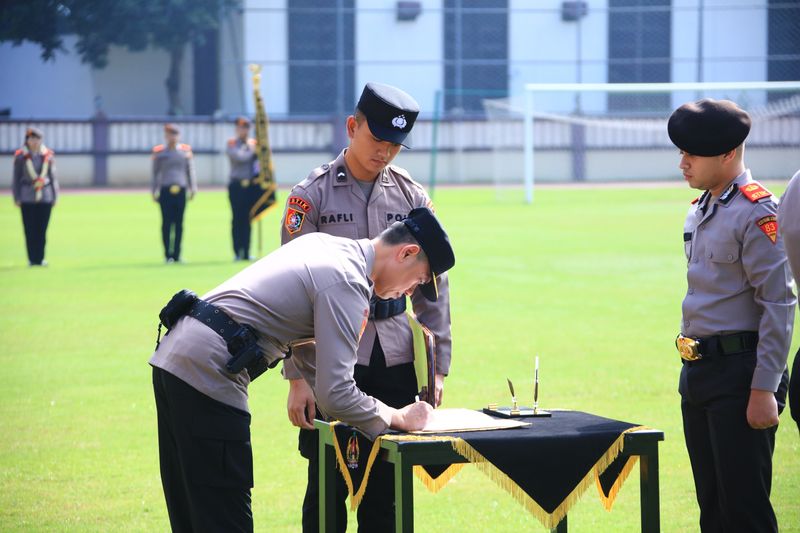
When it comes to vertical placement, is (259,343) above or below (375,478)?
above

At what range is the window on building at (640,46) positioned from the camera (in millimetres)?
43469

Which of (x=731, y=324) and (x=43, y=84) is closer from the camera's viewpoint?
(x=731, y=324)

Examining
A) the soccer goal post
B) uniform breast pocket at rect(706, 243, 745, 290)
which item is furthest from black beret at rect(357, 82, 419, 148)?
the soccer goal post

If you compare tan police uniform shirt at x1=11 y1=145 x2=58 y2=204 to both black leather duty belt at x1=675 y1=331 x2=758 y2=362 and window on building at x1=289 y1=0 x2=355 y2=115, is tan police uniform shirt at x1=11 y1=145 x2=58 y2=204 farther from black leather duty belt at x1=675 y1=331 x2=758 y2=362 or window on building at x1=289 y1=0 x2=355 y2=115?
window on building at x1=289 y1=0 x2=355 y2=115

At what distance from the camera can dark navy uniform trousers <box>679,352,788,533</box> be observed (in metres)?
4.58

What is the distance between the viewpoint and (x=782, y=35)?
42844 millimetres

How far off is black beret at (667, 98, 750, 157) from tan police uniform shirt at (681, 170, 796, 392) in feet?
0.52

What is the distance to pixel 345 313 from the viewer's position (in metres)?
4.05

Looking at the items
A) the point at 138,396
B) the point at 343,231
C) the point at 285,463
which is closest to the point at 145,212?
the point at 138,396

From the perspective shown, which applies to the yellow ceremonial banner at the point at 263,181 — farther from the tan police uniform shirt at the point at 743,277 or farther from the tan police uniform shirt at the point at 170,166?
the tan police uniform shirt at the point at 743,277

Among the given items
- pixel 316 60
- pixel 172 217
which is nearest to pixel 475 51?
pixel 316 60

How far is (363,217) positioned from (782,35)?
40.7m

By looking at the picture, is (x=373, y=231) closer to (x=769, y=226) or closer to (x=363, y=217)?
(x=363, y=217)

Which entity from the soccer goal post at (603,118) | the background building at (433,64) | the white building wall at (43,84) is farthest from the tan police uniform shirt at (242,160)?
the white building wall at (43,84)
